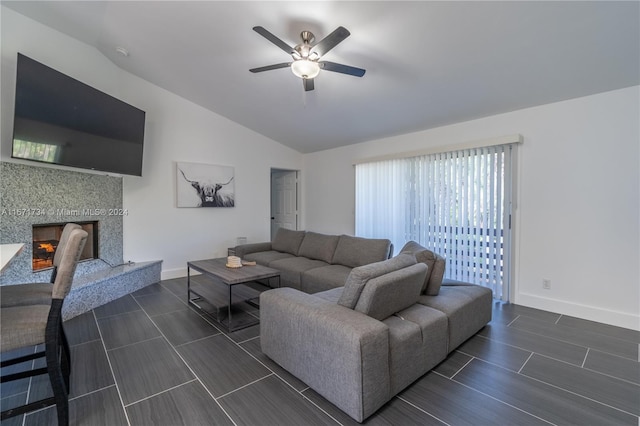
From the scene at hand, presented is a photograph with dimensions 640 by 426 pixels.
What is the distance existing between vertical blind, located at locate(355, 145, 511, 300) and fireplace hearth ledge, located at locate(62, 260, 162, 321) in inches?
148

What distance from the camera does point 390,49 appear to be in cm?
275

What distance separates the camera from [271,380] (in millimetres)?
1980

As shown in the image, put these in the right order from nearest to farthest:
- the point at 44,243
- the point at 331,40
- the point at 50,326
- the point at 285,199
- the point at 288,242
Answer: the point at 50,326, the point at 331,40, the point at 44,243, the point at 288,242, the point at 285,199

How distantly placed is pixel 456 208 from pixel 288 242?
270 cm

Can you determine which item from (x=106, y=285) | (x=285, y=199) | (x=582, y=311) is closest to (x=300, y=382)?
(x=106, y=285)

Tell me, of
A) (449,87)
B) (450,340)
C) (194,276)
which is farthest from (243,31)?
(194,276)

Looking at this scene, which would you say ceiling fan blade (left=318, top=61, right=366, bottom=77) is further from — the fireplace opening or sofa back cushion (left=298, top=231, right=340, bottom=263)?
the fireplace opening

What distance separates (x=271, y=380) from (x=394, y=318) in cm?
98

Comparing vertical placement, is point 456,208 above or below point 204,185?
below

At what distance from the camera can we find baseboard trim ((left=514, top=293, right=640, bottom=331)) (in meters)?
2.81

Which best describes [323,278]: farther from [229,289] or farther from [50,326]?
[50,326]

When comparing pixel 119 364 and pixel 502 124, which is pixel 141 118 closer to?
pixel 119 364

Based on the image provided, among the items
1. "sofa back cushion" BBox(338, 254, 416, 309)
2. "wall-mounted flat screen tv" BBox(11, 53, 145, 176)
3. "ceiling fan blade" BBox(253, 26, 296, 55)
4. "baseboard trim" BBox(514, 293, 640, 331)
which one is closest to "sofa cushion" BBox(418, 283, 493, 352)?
"sofa back cushion" BBox(338, 254, 416, 309)

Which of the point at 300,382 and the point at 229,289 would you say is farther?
the point at 229,289
